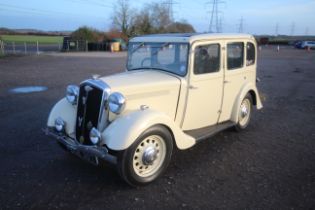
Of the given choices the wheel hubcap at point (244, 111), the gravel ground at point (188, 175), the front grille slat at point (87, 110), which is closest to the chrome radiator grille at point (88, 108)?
the front grille slat at point (87, 110)

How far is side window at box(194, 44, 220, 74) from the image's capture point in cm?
507

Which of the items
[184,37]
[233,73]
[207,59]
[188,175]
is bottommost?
[188,175]

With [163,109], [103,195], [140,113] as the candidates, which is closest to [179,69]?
[163,109]

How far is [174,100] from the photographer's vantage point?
4.84m

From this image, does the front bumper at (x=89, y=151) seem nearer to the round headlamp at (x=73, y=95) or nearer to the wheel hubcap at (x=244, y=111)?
the round headlamp at (x=73, y=95)

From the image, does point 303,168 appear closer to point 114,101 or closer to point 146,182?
point 146,182

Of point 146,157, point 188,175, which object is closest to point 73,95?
point 146,157

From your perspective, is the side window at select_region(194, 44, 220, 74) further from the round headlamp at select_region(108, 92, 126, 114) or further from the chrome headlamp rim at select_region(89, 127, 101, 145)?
the chrome headlamp rim at select_region(89, 127, 101, 145)

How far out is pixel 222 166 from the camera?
192 inches

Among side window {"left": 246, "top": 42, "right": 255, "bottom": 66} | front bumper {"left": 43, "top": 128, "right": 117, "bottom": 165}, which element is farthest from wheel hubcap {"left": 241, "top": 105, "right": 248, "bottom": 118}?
front bumper {"left": 43, "top": 128, "right": 117, "bottom": 165}

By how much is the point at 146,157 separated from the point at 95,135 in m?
0.75

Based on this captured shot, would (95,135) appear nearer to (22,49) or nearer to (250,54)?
(250,54)

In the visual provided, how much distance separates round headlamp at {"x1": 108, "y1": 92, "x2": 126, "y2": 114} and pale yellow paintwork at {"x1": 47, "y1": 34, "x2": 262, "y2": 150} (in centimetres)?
12

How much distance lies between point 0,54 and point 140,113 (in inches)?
1040
